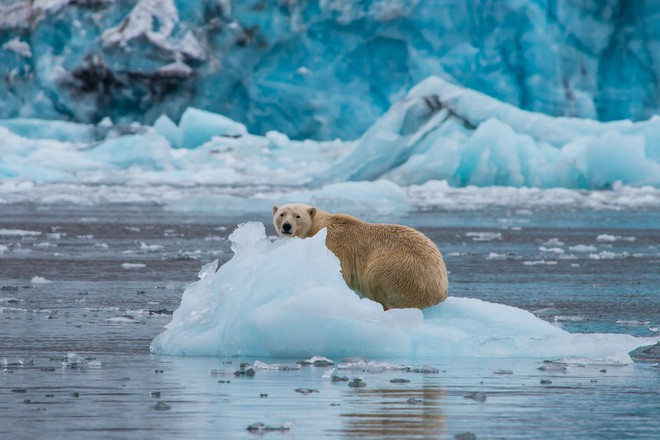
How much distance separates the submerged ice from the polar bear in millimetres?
254

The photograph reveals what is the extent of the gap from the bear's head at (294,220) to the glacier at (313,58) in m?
21.7

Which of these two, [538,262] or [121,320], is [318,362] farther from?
[538,262]

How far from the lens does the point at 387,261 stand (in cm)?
Answer: 552

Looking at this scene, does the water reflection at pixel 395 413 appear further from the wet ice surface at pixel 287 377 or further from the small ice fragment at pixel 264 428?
the small ice fragment at pixel 264 428

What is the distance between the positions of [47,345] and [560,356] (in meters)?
2.23

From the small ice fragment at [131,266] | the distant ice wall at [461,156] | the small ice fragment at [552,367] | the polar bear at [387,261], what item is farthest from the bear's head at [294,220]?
the distant ice wall at [461,156]

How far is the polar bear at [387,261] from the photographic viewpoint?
216 inches

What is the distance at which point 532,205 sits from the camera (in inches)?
715

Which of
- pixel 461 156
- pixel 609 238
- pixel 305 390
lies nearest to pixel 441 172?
pixel 461 156

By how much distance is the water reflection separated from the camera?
3.32 m

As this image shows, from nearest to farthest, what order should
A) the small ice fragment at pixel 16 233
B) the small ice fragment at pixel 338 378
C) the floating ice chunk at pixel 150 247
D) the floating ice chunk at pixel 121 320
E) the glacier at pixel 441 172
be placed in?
the small ice fragment at pixel 338 378, the floating ice chunk at pixel 121 320, the floating ice chunk at pixel 150 247, the small ice fragment at pixel 16 233, the glacier at pixel 441 172

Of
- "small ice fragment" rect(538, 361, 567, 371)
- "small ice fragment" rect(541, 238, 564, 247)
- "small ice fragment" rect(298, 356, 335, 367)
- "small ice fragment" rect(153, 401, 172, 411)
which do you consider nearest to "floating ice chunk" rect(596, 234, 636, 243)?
"small ice fragment" rect(541, 238, 564, 247)

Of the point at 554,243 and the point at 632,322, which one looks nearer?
the point at 632,322

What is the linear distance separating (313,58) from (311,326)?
82.1ft
